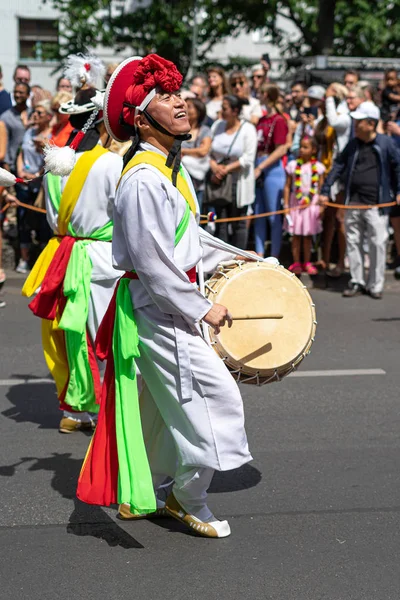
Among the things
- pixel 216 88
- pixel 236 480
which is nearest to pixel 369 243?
pixel 216 88

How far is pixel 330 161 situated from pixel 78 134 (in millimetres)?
6332

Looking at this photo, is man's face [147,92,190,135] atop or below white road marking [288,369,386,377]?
atop

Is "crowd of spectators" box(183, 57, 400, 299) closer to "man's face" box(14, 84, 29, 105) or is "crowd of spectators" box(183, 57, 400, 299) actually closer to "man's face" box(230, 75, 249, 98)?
"man's face" box(230, 75, 249, 98)

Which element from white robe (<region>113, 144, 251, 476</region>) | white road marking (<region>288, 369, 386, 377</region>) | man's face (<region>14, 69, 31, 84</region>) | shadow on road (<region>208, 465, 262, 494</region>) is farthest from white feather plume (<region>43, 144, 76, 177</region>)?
man's face (<region>14, 69, 31, 84</region>)

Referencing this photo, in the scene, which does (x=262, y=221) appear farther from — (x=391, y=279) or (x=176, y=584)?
(x=176, y=584)

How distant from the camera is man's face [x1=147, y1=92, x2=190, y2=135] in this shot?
4.38m

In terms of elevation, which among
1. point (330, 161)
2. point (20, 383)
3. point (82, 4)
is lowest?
point (20, 383)

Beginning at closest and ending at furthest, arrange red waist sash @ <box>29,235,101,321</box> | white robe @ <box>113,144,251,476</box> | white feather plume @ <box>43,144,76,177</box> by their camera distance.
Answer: white robe @ <box>113,144,251,476</box>, white feather plume @ <box>43,144,76,177</box>, red waist sash @ <box>29,235,101,321</box>

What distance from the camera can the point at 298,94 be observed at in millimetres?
13273

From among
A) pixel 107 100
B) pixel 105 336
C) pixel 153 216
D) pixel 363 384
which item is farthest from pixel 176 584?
pixel 363 384

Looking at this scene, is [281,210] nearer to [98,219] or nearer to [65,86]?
[65,86]

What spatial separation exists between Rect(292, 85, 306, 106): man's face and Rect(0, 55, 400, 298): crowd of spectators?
2.59ft

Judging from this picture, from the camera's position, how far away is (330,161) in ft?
38.0

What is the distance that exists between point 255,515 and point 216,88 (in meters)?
8.40
